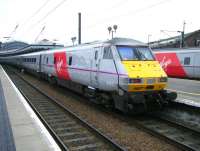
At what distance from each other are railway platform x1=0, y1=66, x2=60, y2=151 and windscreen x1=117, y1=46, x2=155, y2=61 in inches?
161

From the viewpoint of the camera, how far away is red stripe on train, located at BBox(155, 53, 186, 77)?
28.1m

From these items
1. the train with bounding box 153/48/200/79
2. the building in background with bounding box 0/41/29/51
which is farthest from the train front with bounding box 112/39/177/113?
the building in background with bounding box 0/41/29/51

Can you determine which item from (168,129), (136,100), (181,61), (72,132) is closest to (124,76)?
(136,100)

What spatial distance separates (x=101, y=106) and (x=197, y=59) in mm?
14044

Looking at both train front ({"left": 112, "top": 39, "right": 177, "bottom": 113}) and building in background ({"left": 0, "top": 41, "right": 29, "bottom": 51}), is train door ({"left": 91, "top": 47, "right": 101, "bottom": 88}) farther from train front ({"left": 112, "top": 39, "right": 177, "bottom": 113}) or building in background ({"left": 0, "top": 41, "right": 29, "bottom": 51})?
building in background ({"left": 0, "top": 41, "right": 29, "bottom": 51})

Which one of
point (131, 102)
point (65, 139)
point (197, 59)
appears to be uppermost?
point (197, 59)

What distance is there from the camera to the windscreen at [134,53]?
12.1 m

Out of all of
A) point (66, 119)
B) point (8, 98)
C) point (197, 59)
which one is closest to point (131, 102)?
point (66, 119)

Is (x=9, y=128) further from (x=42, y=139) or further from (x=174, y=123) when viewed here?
(x=174, y=123)

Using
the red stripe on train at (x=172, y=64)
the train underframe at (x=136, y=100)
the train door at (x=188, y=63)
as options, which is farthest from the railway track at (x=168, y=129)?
the red stripe on train at (x=172, y=64)

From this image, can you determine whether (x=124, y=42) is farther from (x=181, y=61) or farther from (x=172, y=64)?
(x=172, y=64)

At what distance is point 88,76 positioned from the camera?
14109 mm

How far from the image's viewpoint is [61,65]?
19.3m

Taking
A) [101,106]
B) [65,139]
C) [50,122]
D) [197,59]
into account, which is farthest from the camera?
[197,59]
